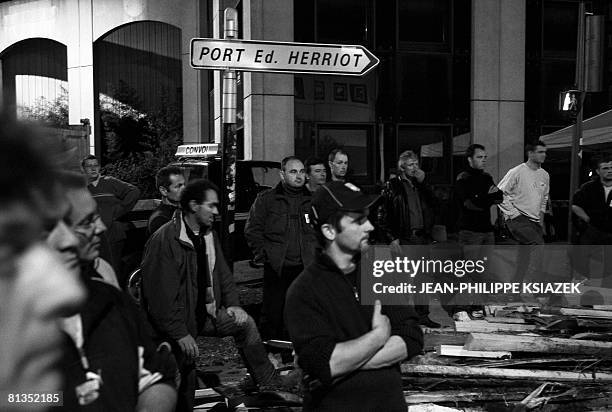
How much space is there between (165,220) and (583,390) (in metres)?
3.93

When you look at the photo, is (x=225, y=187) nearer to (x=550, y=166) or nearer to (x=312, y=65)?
(x=312, y=65)

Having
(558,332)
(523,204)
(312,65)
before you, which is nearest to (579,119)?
(523,204)

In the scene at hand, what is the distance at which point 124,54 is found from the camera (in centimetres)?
3744

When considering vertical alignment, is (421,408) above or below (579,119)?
below

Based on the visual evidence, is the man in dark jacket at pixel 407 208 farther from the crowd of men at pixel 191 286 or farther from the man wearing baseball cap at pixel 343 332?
the man wearing baseball cap at pixel 343 332

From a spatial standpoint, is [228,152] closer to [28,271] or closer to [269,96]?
A: [28,271]

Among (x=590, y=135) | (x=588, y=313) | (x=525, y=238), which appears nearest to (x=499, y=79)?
(x=590, y=135)

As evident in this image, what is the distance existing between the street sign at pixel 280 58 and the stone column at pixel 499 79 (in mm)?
10973

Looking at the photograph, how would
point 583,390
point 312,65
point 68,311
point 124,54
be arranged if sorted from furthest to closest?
point 124,54 < point 312,65 < point 583,390 < point 68,311

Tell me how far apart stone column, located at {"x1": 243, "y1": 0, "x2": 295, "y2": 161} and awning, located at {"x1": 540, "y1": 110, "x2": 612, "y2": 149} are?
18.1 ft

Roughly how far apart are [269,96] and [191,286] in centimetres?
1175

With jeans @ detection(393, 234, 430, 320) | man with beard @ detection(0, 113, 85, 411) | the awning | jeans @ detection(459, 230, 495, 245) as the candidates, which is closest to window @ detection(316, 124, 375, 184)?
the awning

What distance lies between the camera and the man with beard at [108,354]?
1915 millimetres

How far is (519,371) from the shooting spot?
6348 millimetres
